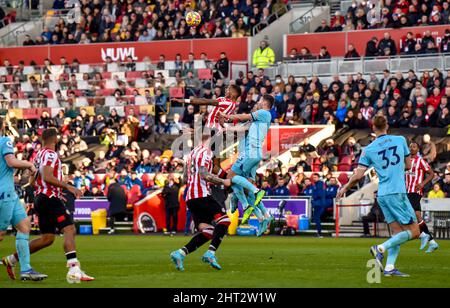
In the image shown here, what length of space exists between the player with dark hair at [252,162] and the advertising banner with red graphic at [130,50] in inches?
1075

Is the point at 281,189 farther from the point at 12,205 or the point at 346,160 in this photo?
the point at 12,205

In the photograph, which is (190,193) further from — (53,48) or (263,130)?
(53,48)

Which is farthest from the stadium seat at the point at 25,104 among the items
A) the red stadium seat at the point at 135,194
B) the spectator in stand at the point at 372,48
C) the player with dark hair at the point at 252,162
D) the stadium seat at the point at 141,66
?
the player with dark hair at the point at 252,162

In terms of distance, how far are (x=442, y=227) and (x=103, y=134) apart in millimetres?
16497

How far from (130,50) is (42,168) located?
3480 cm

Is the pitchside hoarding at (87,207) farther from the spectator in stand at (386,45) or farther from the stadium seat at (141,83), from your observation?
the spectator in stand at (386,45)

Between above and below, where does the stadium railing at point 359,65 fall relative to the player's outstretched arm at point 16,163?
above

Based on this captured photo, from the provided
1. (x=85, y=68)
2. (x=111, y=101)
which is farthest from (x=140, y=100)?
(x=85, y=68)

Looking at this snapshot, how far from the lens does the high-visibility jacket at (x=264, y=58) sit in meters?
44.3

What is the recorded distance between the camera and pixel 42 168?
15891 millimetres

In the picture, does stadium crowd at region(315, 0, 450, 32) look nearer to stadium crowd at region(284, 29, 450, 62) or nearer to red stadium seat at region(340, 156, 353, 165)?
stadium crowd at region(284, 29, 450, 62)

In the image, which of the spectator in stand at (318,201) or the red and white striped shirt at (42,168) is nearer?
the red and white striped shirt at (42,168)

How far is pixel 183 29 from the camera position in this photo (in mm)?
49000
